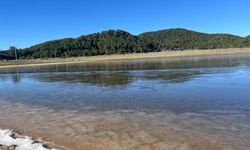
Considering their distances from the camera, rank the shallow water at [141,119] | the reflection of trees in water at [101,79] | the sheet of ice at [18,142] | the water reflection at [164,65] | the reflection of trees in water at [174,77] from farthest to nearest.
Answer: the water reflection at [164,65] < the reflection of trees in water at [101,79] < the reflection of trees in water at [174,77] < the shallow water at [141,119] < the sheet of ice at [18,142]

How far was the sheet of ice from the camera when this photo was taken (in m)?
9.48

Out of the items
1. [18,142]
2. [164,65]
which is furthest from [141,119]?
[164,65]

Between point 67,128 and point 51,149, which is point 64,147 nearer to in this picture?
point 51,149

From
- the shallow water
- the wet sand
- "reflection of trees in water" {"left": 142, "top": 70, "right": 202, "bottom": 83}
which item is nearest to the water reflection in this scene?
"reflection of trees in water" {"left": 142, "top": 70, "right": 202, "bottom": 83}

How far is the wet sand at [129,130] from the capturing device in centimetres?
948

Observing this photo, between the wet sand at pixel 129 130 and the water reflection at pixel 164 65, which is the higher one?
the water reflection at pixel 164 65

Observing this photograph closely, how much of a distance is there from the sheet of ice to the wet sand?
0.51m

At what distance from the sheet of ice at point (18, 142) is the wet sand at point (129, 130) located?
514 millimetres

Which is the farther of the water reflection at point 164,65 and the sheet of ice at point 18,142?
the water reflection at point 164,65

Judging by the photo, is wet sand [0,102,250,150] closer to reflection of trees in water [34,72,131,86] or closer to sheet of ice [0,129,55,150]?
sheet of ice [0,129,55,150]

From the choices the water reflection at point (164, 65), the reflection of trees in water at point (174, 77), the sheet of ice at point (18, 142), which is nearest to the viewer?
the sheet of ice at point (18, 142)

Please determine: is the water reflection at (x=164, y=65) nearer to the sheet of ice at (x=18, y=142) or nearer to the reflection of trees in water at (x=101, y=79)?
the reflection of trees in water at (x=101, y=79)

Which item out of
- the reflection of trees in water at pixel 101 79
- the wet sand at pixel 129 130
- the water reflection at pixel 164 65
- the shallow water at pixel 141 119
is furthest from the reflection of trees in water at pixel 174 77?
the wet sand at pixel 129 130

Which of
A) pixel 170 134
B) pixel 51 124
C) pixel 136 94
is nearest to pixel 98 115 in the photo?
pixel 51 124
